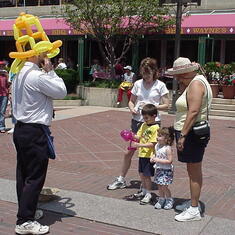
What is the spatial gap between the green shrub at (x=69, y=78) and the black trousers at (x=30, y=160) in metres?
12.4

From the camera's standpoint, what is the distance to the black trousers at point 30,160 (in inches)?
153

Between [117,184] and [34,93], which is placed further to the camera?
[117,184]

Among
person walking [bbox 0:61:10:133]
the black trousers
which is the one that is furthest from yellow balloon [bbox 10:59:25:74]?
person walking [bbox 0:61:10:133]

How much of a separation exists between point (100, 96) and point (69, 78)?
78.3 inches

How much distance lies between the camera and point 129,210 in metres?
4.61

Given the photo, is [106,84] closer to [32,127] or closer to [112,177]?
[112,177]

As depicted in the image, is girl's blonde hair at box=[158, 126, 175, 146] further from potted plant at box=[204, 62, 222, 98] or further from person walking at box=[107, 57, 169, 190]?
potted plant at box=[204, 62, 222, 98]

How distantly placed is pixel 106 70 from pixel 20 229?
14.3 meters

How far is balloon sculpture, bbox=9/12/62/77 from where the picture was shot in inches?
155

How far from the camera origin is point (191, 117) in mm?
4016

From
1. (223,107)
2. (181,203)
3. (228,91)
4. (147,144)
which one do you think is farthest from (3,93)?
(228,91)

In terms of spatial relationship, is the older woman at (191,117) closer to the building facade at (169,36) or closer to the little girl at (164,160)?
the little girl at (164,160)

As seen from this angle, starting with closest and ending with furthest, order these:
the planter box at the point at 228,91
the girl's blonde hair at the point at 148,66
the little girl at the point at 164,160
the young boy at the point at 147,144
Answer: the little girl at the point at 164,160, the young boy at the point at 147,144, the girl's blonde hair at the point at 148,66, the planter box at the point at 228,91

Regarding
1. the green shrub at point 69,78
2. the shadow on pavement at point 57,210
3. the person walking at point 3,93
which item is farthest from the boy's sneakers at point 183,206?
the green shrub at point 69,78
